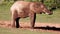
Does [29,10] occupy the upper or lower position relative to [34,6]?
lower

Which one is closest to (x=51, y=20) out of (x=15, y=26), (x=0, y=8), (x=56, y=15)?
(x=56, y=15)

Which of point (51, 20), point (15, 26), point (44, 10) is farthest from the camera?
point (51, 20)

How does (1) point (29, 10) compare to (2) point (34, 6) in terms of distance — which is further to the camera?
(1) point (29, 10)

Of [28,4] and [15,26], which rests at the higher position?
[28,4]

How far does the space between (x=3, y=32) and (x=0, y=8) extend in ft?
59.0

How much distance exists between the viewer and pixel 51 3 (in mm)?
32906

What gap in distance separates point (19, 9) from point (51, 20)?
6.72 metres

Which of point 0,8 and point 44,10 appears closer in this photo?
point 44,10

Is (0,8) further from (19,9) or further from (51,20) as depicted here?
(19,9)

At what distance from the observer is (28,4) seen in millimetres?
18859

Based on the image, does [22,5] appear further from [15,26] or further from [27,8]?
[15,26]

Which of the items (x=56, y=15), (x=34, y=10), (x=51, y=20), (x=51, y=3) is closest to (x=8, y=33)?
(x=34, y=10)

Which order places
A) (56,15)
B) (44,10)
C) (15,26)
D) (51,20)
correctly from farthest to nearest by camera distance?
(56,15)
(51,20)
(15,26)
(44,10)

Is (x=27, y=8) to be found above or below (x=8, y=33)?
above
